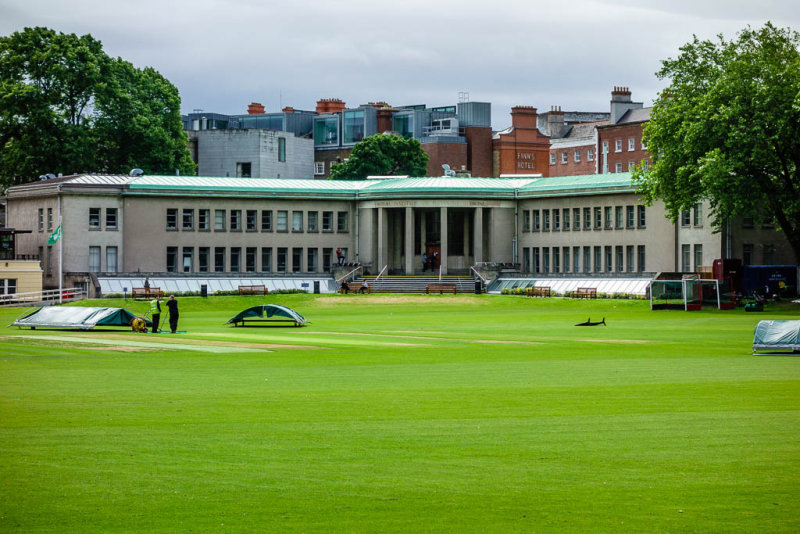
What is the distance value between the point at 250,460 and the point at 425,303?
7221cm

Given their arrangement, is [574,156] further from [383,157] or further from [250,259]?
[250,259]

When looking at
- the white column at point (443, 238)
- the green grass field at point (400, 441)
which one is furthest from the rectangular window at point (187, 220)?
the green grass field at point (400, 441)

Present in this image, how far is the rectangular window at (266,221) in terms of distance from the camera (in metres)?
107

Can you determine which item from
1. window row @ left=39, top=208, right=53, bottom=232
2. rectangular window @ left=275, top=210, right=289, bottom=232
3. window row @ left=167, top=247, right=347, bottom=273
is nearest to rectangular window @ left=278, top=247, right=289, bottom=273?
window row @ left=167, top=247, right=347, bottom=273

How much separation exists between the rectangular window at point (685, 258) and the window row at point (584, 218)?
171 inches

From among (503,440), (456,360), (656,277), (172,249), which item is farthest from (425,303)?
(503,440)

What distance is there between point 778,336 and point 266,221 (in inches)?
2829

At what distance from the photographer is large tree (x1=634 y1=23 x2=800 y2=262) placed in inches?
2948

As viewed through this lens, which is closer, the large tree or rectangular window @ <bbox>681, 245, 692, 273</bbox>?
the large tree

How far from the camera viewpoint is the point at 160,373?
33.0m

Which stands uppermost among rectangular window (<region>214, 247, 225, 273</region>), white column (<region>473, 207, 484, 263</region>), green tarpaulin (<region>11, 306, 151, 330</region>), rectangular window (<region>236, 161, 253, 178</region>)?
rectangular window (<region>236, 161, 253, 178</region>)

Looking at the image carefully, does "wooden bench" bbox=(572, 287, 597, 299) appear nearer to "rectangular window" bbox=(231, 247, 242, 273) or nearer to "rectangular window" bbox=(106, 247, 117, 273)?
"rectangular window" bbox=(231, 247, 242, 273)

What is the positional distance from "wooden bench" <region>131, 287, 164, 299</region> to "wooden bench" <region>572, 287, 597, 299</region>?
31.7 metres

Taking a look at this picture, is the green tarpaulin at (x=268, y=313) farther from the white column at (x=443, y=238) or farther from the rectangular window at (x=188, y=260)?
the white column at (x=443, y=238)
